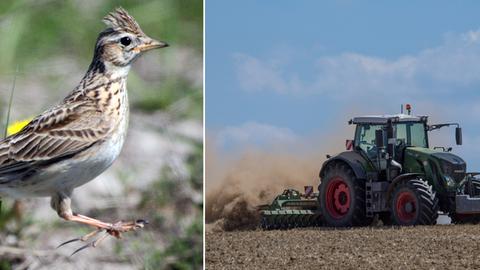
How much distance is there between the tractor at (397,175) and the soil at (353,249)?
826 mm

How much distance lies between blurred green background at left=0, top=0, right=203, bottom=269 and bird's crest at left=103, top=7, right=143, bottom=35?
0.27ft

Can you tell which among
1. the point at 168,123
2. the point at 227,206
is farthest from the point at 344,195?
the point at 168,123

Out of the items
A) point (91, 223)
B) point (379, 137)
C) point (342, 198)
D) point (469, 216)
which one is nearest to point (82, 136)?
point (91, 223)

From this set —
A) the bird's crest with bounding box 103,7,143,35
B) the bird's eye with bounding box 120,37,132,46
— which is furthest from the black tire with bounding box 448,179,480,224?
the bird's eye with bounding box 120,37,132,46

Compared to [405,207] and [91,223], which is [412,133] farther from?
[91,223]

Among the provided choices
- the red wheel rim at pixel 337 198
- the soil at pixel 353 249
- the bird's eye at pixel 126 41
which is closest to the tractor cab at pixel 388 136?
the red wheel rim at pixel 337 198

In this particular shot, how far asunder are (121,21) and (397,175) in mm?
8165

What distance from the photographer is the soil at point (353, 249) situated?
7.97m

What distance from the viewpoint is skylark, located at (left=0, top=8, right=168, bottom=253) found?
440cm

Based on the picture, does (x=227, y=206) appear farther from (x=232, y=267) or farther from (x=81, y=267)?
(x=81, y=267)

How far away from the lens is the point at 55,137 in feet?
14.8

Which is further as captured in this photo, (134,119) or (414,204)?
(414,204)

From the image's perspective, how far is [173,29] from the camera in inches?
204

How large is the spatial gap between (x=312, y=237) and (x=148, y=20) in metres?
5.91
